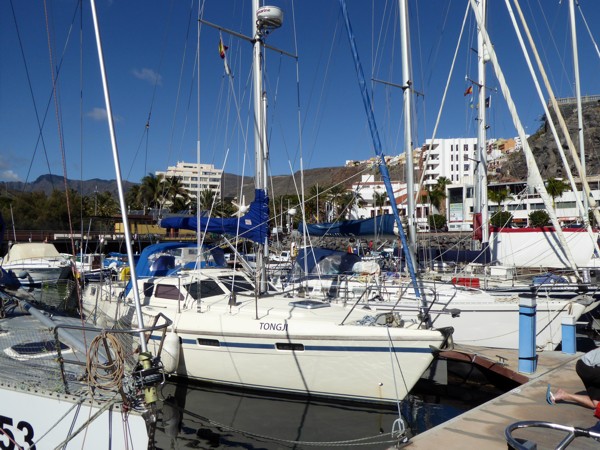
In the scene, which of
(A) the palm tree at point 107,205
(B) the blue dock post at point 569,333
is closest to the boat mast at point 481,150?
(B) the blue dock post at point 569,333

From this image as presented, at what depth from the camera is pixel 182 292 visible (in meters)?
10.8

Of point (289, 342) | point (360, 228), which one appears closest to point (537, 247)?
point (360, 228)

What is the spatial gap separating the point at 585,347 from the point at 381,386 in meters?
8.02

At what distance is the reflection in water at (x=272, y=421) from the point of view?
8.27m

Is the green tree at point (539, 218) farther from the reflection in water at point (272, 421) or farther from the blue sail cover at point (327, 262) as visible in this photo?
the reflection in water at point (272, 421)

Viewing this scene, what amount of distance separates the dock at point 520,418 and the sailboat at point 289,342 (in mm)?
1545

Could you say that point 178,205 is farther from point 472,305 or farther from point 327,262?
point 472,305

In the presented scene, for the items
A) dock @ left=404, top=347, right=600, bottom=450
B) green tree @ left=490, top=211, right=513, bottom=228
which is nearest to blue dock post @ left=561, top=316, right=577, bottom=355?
dock @ left=404, top=347, right=600, bottom=450

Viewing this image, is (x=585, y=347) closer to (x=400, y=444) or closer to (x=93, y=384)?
(x=400, y=444)

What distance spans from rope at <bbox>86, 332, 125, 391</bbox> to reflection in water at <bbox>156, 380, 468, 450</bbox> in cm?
271

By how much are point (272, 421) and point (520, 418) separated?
412 cm

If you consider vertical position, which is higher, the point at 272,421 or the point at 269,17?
the point at 269,17

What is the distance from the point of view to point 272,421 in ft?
29.2

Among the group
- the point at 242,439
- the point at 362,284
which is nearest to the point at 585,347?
the point at 362,284
